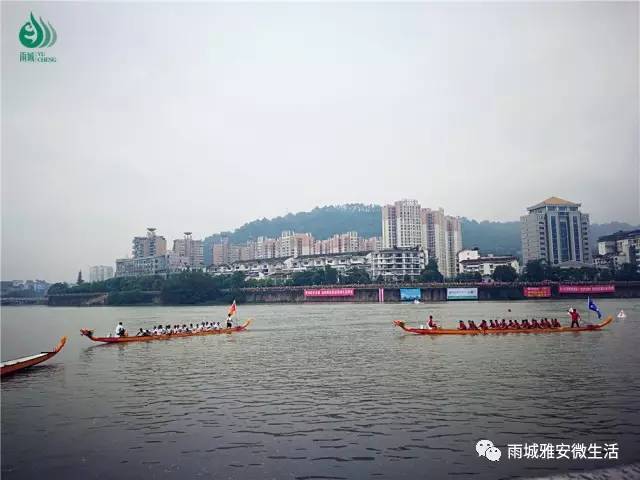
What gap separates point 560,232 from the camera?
432ft

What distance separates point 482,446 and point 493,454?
0.40 m

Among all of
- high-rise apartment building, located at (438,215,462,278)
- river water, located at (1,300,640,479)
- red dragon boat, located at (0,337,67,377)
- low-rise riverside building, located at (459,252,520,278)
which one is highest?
high-rise apartment building, located at (438,215,462,278)

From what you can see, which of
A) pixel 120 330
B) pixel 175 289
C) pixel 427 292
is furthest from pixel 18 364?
pixel 427 292

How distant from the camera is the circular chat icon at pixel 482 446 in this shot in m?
10.4

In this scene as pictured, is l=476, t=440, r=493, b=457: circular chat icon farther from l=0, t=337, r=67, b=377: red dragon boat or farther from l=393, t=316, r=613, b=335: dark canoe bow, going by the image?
l=393, t=316, r=613, b=335: dark canoe bow

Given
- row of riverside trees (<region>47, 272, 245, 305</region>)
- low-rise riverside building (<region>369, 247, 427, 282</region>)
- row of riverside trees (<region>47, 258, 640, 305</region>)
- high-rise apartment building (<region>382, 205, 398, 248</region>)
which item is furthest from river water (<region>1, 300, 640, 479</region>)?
high-rise apartment building (<region>382, 205, 398, 248</region>)

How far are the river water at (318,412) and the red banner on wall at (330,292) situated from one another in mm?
75530

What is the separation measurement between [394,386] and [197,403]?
660 centimetres

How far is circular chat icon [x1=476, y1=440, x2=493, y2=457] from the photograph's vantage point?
34.1ft

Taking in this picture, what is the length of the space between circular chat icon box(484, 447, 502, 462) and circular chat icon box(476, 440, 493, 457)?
83 mm

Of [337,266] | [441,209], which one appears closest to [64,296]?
[337,266]

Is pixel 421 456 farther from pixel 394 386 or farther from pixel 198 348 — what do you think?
pixel 198 348

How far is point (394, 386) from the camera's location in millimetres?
16984

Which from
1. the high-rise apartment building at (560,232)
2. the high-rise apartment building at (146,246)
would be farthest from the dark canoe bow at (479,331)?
the high-rise apartment building at (146,246)
